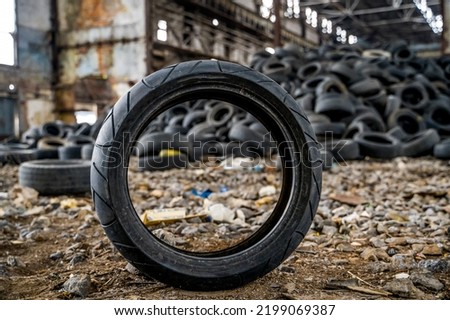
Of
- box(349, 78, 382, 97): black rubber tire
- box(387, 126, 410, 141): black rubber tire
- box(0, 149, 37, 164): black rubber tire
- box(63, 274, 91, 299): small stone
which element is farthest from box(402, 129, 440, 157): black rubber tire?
box(0, 149, 37, 164): black rubber tire

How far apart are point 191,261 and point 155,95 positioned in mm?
627

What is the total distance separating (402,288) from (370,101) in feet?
20.2

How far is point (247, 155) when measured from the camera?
5848 millimetres

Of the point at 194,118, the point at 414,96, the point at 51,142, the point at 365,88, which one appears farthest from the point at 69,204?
the point at 414,96

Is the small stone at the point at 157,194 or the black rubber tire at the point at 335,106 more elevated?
the black rubber tire at the point at 335,106

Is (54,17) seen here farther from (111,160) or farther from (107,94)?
(111,160)

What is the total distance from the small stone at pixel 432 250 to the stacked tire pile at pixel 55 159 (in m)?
2.84

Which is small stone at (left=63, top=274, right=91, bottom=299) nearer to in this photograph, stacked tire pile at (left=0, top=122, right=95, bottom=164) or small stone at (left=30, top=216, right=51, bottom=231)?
small stone at (left=30, top=216, right=51, bottom=231)

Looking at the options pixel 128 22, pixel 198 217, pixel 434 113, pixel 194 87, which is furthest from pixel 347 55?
pixel 194 87

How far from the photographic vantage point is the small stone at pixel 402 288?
1411 mm

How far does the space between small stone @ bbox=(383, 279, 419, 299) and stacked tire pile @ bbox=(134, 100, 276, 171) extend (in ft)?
8.51

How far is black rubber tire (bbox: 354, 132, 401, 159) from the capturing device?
5441 mm

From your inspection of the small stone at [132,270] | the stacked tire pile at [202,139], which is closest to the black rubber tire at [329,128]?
the stacked tire pile at [202,139]

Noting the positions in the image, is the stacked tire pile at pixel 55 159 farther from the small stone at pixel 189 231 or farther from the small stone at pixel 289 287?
the small stone at pixel 289 287
